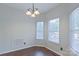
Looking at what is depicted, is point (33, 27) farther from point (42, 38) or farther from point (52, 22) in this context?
point (52, 22)

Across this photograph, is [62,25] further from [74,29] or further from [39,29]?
[39,29]

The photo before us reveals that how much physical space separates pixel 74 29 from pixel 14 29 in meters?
2.02

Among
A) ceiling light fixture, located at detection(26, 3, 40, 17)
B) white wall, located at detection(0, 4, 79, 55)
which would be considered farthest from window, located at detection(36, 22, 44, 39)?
ceiling light fixture, located at detection(26, 3, 40, 17)

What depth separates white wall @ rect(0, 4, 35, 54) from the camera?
9.76ft

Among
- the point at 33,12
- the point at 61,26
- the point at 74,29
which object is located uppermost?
the point at 33,12

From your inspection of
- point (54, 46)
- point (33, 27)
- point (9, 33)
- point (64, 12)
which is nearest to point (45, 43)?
point (54, 46)

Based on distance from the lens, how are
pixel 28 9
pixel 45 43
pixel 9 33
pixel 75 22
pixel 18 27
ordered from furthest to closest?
pixel 9 33
pixel 18 27
pixel 45 43
pixel 28 9
pixel 75 22

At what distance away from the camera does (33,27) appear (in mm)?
2855

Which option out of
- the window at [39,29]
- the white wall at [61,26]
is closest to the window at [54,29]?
the white wall at [61,26]

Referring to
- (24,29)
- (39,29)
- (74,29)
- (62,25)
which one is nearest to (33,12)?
(39,29)

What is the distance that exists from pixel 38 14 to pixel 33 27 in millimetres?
408

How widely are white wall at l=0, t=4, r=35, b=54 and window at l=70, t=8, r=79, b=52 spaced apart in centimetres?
108

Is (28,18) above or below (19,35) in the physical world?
above

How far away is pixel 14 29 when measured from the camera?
3.47 metres
